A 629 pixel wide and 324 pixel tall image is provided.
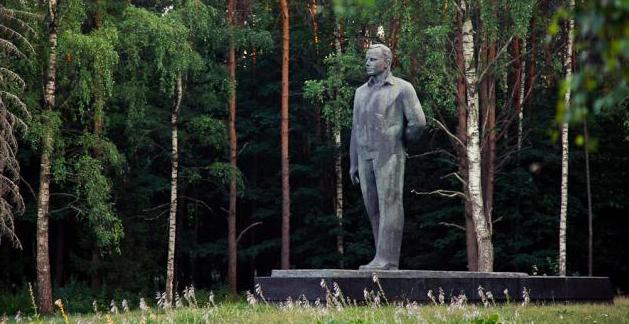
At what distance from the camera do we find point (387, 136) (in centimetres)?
1322

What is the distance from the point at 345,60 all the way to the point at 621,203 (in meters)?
10.4

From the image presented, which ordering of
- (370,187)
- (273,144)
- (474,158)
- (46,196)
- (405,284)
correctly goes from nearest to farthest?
(405,284), (370,187), (474,158), (46,196), (273,144)

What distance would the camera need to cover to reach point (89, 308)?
28.1m

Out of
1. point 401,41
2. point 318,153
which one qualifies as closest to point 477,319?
point 401,41

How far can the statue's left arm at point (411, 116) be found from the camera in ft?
42.9

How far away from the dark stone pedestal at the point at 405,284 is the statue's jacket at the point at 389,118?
1.68 metres

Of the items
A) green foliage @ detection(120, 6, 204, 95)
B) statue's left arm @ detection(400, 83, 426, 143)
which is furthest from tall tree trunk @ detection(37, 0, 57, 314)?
statue's left arm @ detection(400, 83, 426, 143)

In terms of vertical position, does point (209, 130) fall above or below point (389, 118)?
above

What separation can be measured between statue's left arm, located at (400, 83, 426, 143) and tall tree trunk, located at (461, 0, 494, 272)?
30.5ft

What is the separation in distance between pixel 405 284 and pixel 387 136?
1990 millimetres

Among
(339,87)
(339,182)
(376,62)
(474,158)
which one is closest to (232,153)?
(339,182)

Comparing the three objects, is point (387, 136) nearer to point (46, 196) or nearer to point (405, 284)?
point (405, 284)

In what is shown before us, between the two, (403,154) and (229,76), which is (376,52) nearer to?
(403,154)

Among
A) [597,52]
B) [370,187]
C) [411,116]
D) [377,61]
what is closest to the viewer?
[597,52]
